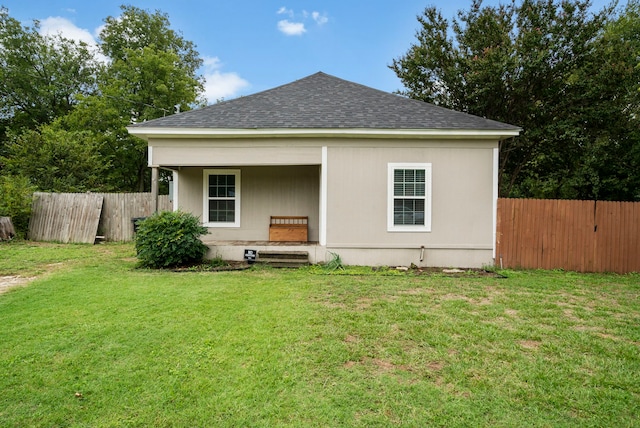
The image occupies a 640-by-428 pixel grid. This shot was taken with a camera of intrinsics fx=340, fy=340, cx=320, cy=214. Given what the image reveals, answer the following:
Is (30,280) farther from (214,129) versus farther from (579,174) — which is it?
(579,174)

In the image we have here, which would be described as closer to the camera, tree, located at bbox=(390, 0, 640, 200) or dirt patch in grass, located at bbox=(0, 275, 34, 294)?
dirt patch in grass, located at bbox=(0, 275, 34, 294)

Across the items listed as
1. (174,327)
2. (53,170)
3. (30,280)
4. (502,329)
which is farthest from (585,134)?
(53,170)

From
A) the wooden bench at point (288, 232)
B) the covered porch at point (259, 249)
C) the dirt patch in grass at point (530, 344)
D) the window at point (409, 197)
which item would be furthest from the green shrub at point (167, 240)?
the dirt patch in grass at point (530, 344)

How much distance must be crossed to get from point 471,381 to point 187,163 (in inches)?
283

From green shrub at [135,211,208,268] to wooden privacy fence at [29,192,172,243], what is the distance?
4278mm

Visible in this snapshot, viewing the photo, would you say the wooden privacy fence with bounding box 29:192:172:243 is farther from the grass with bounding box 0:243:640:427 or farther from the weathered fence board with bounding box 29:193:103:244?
the grass with bounding box 0:243:640:427

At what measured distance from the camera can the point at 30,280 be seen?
236 inches

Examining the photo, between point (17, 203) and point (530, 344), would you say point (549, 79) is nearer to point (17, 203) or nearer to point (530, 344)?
point (530, 344)

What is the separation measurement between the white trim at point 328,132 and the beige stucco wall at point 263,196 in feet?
5.17

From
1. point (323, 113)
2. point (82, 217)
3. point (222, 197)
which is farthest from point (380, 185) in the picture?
point (82, 217)

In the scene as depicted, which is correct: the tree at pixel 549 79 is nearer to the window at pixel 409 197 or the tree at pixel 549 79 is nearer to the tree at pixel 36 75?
the window at pixel 409 197

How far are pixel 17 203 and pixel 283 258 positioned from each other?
968 cm

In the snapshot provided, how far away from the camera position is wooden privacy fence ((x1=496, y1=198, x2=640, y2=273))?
747 centimetres

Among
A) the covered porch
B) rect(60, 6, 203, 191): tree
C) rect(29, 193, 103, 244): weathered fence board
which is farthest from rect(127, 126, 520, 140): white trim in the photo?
rect(60, 6, 203, 191): tree
